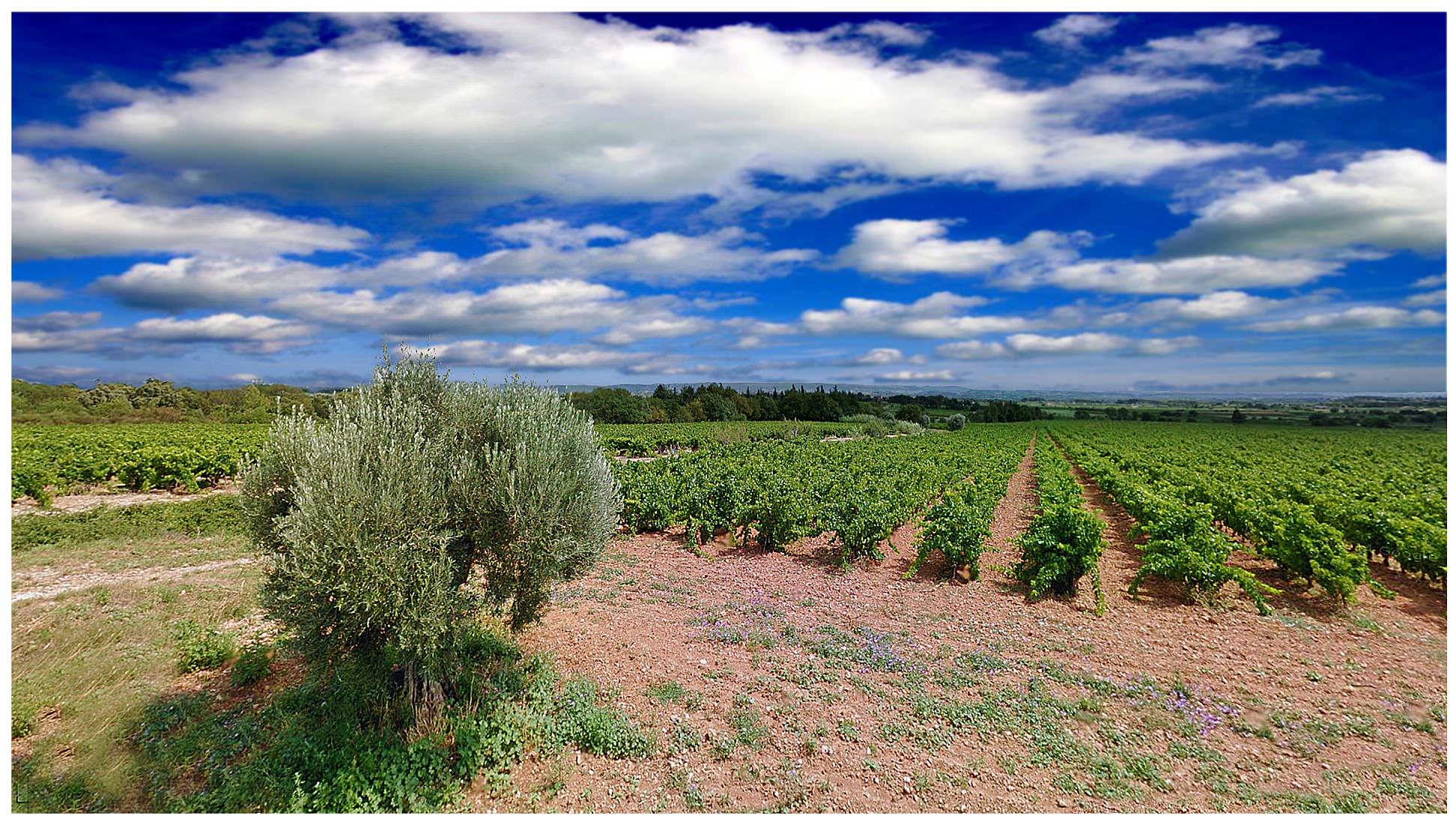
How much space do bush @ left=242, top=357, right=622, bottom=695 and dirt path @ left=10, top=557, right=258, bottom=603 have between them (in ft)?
32.1

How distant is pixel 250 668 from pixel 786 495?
40.3 feet

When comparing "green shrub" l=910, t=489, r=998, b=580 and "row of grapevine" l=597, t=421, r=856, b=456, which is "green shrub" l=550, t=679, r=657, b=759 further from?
"row of grapevine" l=597, t=421, r=856, b=456

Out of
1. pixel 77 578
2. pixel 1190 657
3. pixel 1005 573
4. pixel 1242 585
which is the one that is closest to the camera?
pixel 1190 657

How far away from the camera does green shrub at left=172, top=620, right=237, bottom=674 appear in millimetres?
9109

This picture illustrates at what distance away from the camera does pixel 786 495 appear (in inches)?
697

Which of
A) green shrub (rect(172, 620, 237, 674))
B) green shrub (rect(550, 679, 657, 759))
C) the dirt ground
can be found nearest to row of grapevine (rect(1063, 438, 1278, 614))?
the dirt ground

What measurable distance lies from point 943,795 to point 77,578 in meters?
17.6

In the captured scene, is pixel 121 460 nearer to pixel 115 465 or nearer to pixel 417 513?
pixel 115 465

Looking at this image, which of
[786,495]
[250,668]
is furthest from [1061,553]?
[250,668]

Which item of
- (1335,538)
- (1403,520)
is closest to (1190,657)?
(1335,538)

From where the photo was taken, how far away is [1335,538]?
1262 cm

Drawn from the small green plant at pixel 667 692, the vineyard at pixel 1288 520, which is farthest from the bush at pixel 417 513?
the vineyard at pixel 1288 520

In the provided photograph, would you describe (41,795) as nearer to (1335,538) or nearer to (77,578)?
(77,578)

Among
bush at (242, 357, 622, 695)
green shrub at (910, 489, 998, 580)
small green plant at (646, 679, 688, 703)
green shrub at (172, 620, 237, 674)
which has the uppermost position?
bush at (242, 357, 622, 695)
